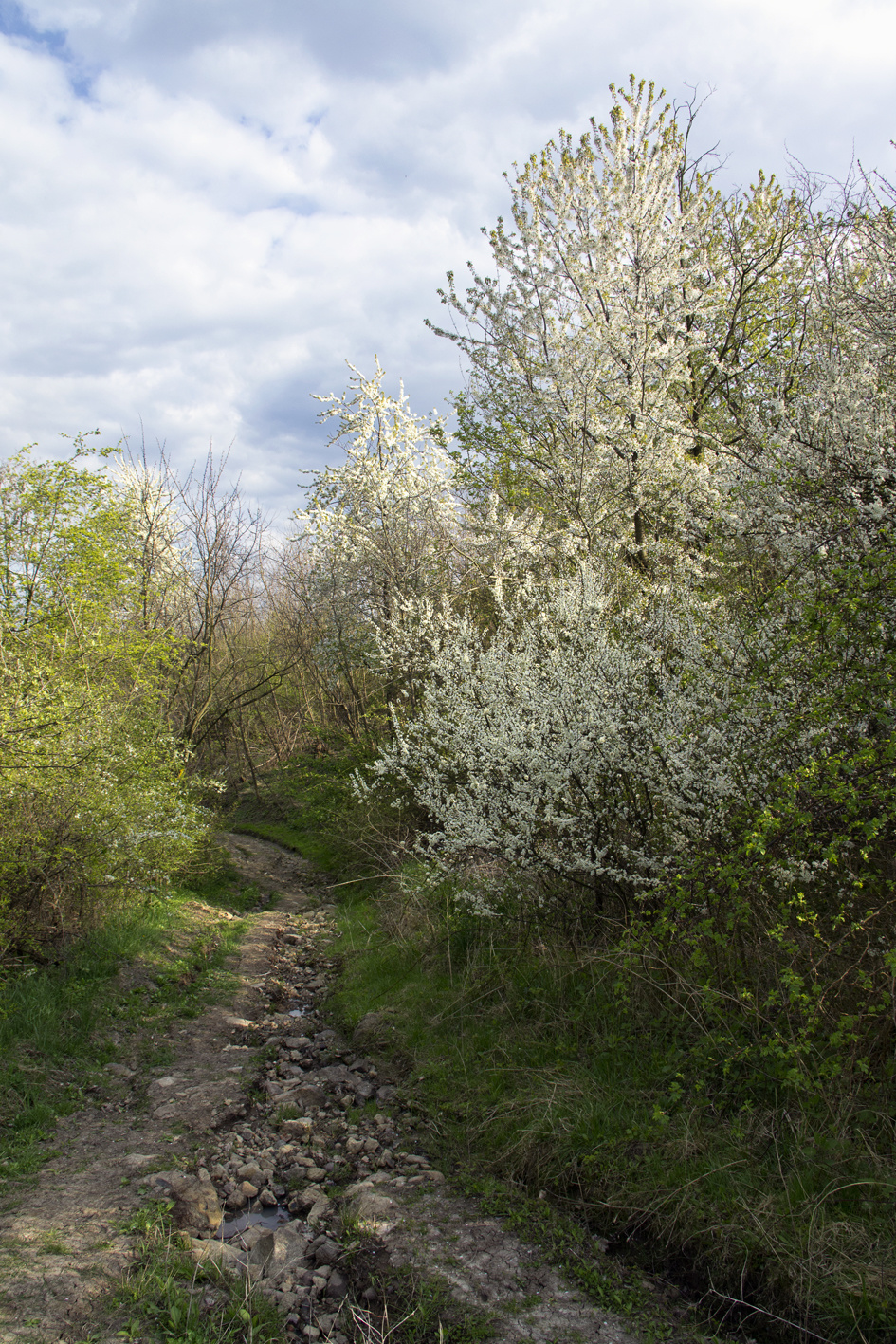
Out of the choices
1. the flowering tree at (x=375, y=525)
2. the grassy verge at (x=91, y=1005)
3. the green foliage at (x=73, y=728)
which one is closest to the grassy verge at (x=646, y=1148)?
the grassy verge at (x=91, y=1005)

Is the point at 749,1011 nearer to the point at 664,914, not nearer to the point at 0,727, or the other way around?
the point at 664,914

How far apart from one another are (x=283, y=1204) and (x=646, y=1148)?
6.63 ft

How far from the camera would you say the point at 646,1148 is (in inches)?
144

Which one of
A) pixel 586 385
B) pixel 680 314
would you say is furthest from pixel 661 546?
pixel 680 314

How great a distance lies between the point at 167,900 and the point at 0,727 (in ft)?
13.2

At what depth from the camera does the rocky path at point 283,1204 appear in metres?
3.03

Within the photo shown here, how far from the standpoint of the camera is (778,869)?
3.58 meters

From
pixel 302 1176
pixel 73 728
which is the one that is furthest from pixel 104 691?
pixel 302 1176

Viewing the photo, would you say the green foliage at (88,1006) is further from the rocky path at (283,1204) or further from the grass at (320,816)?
the grass at (320,816)

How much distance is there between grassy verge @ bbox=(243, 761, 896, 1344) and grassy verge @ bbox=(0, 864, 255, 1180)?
2142 mm

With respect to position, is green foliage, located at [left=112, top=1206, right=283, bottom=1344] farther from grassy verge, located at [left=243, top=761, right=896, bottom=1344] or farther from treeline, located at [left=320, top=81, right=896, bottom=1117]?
treeline, located at [left=320, top=81, right=896, bottom=1117]

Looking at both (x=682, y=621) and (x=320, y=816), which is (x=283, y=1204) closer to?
(x=682, y=621)

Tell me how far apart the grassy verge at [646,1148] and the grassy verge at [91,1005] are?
2142 millimetres

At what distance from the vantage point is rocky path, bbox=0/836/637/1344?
9.93ft
